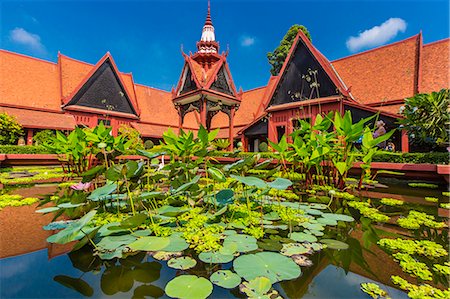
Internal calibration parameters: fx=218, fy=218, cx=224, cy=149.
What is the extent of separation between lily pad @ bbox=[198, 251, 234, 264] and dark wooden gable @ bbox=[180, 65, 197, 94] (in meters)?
12.8

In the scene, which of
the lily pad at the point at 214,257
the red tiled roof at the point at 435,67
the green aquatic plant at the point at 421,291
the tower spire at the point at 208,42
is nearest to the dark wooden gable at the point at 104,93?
the tower spire at the point at 208,42

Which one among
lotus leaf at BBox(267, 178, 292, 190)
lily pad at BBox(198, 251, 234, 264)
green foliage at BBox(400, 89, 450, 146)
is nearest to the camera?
lily pad at BBox(198, 251, 234, 264)

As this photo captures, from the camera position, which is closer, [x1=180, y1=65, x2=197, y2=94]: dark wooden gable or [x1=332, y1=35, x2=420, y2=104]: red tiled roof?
[x1=332, y1=35, x2=420, y2=104]: red tiled roof

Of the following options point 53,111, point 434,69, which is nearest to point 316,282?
point 434,69

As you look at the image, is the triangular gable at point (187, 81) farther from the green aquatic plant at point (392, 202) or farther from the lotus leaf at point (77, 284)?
the lotus leaf at point (77, 284)

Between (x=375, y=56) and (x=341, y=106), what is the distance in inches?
185

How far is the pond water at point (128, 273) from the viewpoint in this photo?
37.0 inches

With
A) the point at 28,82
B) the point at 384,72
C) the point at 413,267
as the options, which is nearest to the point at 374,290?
the point at 413,267

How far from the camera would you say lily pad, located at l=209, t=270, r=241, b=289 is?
3.18 feet

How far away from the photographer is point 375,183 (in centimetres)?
429

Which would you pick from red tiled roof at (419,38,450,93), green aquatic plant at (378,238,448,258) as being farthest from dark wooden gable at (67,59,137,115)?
red tiled roof at (419,38,450,93)

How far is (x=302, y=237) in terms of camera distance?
1524 millimetres

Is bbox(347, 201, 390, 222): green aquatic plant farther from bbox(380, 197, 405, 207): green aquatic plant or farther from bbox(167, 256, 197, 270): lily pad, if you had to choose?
bbox(167, 256, 197, 270): lily pad

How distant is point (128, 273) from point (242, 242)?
0.68 meters
